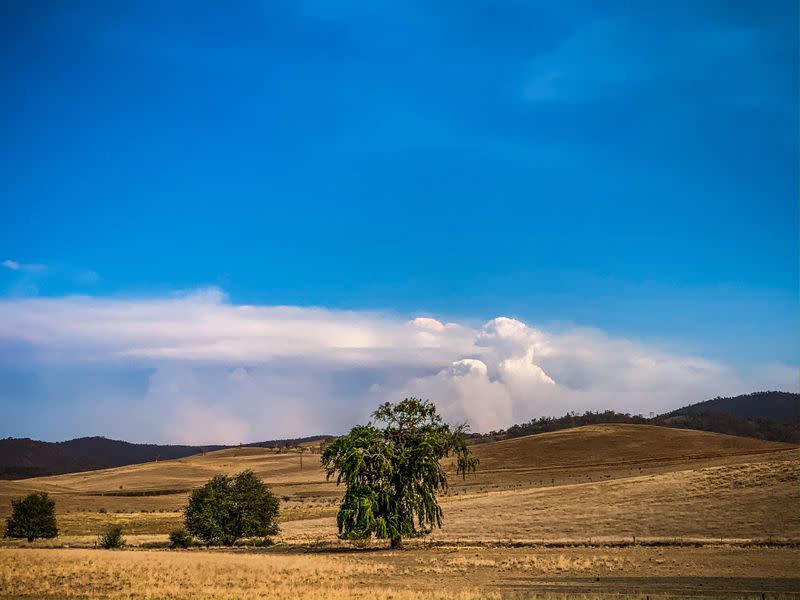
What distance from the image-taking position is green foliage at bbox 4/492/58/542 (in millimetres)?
61500

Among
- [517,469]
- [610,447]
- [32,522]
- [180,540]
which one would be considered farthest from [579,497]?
[610,447]

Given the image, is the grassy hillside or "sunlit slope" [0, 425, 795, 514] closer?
the grassy hillside

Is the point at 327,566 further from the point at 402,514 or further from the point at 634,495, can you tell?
the point at 634,495

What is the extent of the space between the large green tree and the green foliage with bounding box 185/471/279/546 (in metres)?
12.8

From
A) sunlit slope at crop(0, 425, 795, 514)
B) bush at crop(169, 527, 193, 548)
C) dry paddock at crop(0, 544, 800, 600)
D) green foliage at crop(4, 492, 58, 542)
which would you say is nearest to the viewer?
dry paddock at crop(0, 544, 800, 600)

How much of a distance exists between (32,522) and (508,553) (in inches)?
1654

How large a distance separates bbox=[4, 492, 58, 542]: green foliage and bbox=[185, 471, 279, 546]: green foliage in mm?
12750

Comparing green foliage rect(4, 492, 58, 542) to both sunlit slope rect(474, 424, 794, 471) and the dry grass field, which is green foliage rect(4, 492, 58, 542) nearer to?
the dry grass field

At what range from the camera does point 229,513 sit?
60.1 metres

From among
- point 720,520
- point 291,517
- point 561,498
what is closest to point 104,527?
Result: point 291,517

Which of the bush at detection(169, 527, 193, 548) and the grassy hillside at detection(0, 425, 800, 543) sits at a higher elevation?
the bush at detection(169, 527, 193, 548)

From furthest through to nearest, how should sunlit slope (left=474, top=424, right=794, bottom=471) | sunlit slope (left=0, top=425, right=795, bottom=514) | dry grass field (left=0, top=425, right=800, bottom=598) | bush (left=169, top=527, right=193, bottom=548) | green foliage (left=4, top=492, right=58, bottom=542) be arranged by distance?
1. sunlit slope (left=474, top=424, right=794, bottom=471)
2. sunlit slope (left=0, top=425, right=795, bottom=514)
3. green foliage (left=4, top=492, right=58, bottom=542)
4. bush (left=169, top=527, right=193, bottom=548)
5. dry grass field (left=0, top=425, right=800, bottom=598)

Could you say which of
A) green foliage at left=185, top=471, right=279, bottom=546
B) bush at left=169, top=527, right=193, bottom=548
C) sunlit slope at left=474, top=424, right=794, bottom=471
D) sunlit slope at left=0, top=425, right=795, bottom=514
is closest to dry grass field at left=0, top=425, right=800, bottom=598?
bush at left=169, top=527, right=193, bottom=548

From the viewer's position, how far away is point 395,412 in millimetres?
Answer: 51281
